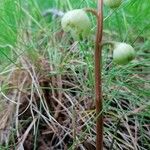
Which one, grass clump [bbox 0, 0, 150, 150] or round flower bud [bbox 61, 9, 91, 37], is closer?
round flower bud [bbox 61, 9, 91, 37]

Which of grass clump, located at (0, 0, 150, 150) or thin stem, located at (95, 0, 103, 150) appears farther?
grass clump, located at (0, 0, 150, 150)

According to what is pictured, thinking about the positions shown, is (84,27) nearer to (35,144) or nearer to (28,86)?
(35,144)

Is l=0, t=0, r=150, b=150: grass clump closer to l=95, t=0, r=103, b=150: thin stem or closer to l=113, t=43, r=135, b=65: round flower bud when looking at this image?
l=95, t=0, r=103, b=150: thin stem

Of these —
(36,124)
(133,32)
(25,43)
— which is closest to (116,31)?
(133,32)

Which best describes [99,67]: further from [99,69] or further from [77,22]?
[77,22]

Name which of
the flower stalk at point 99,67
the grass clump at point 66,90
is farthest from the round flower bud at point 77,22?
the grass clump at point 66,90

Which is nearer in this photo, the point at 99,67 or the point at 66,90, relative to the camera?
the point at 99,67

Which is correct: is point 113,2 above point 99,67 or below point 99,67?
above

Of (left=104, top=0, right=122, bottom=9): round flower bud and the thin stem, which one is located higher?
(left=104, top=0, right=122, bottom=9): round flower bud

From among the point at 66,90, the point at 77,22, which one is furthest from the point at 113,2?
the point at 66,90

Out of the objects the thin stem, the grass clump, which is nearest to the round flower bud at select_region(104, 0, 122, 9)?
the thin stem

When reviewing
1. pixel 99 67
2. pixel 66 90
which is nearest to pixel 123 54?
pixel 99 67

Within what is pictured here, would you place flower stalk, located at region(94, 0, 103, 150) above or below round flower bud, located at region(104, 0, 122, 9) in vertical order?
below
